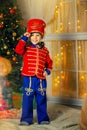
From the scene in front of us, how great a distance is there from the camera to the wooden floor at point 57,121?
3.32 metres

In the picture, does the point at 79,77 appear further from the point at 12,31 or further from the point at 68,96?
the point at 12,31

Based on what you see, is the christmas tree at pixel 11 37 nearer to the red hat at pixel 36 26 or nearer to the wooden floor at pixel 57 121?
the wooden floor at pixel 57 121

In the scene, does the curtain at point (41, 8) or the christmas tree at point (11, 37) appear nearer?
the curtain at point (41, 8)

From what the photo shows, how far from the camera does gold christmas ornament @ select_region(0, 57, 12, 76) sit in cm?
442

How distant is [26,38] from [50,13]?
114 cm

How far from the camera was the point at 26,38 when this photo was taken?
3.30 meters

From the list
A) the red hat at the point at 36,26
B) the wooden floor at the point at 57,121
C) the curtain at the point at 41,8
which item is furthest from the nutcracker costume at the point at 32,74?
the curtain at the point at 41,8

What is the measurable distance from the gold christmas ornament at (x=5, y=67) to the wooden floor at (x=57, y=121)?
0.79m

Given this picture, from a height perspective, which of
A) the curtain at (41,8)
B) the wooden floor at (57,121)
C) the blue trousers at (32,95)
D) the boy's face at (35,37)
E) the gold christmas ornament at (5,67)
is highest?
the curtain at (41,8)

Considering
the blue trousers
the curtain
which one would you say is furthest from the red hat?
the curtain

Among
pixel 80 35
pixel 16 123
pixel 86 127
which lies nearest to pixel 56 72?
pixel 80 35

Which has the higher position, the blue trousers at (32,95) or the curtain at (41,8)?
the curtain at (41,8)

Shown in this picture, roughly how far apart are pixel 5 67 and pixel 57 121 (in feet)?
4.12

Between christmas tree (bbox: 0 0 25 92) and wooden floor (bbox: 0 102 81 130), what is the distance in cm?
68
